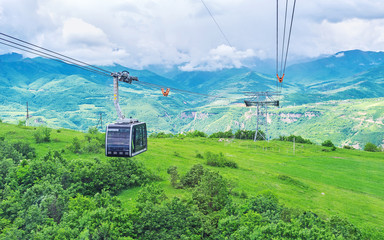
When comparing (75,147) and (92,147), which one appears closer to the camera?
(75,147)

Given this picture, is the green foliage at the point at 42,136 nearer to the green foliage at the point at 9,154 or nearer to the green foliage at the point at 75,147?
the green foliage at the point at 75,147

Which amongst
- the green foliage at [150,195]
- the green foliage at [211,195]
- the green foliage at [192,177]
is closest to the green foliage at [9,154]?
the green foliage at [150,195]

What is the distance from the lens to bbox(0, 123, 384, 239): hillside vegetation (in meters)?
30.3

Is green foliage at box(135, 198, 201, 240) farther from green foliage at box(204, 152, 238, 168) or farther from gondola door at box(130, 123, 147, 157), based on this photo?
green foliage at box(204, 152, 238, 168)

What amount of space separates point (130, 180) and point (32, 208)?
22.2 m

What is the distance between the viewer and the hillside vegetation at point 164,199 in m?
30.3

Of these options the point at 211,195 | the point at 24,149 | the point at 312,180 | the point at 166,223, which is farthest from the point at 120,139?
the point at 312,180

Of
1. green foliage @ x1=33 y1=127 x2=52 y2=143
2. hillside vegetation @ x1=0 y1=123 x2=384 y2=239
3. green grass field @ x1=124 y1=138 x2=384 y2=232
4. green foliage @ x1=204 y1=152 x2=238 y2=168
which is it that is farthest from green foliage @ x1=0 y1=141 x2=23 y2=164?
green foliage @ x1=204 y1=152 x2=238 y2=168

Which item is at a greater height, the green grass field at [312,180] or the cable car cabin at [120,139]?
the cable car cabin at [120,139]

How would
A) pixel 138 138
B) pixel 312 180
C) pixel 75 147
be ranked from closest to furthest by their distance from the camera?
pixel 138 138 → pixel 75 147 → pixel 312 180

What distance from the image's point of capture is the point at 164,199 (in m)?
40.9

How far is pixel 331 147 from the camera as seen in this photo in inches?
5856

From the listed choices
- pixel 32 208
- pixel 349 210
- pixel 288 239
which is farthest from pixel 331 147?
pixel 32 208

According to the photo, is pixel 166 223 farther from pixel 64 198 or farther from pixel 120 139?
pixel 64 198
